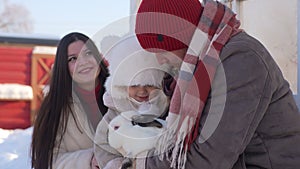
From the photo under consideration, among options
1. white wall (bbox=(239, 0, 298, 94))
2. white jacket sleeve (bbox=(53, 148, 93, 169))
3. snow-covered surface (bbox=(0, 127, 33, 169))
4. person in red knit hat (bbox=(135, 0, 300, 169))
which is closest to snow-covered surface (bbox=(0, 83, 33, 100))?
snow-covered surface (bbox=(0, 127, 33, 169))

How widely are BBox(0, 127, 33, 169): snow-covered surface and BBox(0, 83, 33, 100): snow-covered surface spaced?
0.70 metres

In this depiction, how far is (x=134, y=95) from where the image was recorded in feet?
4.53

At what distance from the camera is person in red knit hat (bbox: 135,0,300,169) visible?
0.99 m

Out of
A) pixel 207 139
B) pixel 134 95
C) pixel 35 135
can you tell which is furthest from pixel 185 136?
pixel 35 135

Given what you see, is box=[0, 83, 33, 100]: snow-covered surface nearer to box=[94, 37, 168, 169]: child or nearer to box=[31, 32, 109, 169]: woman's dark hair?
box=[31, 32, 109, 169]: woman's dark hair

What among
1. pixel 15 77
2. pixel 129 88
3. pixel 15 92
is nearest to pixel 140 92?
pixel 129 88

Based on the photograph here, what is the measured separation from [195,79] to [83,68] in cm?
82

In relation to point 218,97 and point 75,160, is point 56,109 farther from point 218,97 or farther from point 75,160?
point 218,97

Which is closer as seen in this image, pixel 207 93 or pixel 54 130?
pixel 207 93

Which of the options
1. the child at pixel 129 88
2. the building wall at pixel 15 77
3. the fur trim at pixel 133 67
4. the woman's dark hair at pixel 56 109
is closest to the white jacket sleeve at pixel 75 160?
the woman's dark hair at pixel 56 109

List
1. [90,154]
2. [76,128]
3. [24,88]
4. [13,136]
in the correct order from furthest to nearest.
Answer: [24,88], [13,136], [76,128], [90,154]

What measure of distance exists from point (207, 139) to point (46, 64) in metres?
6.07

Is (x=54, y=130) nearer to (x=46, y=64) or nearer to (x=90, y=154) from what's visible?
(x=90, y=154)

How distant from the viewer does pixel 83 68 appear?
1.76 m
